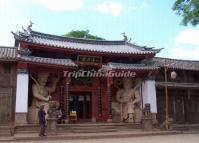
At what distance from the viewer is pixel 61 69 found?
1750cm

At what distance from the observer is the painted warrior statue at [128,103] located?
18586mm

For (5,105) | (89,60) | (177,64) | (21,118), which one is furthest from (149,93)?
(5,105)

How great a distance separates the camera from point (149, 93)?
19469 millimetres

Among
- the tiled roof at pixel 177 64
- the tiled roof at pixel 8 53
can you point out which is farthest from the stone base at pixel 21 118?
the tiled roof at pixel 177 64

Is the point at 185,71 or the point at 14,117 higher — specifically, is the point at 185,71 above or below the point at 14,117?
above

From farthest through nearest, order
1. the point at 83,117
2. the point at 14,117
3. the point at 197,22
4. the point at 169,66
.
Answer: the point at 169,66, the point at 83,117, the point at 14,117, the point at 197,22

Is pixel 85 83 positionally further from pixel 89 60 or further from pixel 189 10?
pixel 189 10

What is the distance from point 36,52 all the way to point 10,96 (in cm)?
293

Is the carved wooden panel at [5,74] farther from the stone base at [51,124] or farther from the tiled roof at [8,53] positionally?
the stone base at [51,124]

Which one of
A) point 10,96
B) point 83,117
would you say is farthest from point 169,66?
point 10,96

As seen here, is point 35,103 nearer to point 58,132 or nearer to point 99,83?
point 58,132

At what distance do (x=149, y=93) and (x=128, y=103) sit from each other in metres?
1.63

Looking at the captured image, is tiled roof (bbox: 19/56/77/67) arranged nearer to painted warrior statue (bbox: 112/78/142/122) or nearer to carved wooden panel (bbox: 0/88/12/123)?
carved wooden panel (bbox: 0/88/12/123)

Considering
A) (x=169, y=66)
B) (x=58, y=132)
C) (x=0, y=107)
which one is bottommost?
(x=58, y=132)
